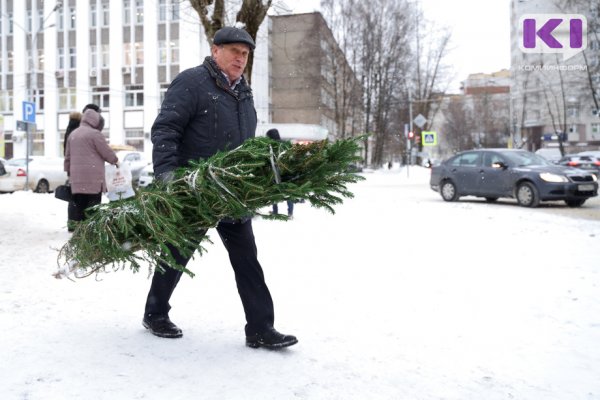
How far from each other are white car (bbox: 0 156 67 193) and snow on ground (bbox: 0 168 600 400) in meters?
13.4

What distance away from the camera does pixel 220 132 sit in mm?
3393

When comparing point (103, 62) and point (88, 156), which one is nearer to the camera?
point (88, 156)

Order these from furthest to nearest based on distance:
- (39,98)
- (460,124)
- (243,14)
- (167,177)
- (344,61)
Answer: (460,124), (39,98), (344,61), (243,14), (167,177)

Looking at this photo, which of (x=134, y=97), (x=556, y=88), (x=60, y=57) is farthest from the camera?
(x=556, y=88)

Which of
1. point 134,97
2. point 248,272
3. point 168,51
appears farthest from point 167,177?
point 134,97

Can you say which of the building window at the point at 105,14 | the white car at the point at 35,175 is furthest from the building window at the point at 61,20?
the white car at the point at 35,175

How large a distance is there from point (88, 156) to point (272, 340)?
16.4ft

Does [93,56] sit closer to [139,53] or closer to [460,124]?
[139,53]

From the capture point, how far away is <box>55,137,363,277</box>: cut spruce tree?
2992mm

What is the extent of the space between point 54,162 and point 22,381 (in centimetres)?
1975

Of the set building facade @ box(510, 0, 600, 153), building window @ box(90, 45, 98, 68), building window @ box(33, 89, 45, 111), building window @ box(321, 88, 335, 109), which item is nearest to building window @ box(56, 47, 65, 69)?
building window @ box(90, 45, 98, 68)

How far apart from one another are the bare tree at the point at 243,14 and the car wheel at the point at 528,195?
7381mm

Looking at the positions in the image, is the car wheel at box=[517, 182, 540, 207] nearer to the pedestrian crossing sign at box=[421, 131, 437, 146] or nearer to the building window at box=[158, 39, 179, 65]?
the pedestrian crossing sign at box=[421, 131, 437, 146]

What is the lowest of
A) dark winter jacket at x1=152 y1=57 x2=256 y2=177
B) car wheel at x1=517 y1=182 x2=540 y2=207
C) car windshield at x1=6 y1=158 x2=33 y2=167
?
car wheel at x1=517 y1=182 x2=540 y2=207
